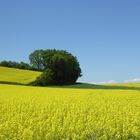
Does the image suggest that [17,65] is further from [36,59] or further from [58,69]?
[58,69]

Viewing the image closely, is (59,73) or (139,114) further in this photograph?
(59,73)

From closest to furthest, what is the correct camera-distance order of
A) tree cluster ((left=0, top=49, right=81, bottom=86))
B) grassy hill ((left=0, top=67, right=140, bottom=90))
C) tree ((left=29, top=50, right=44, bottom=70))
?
grassy hill ((left=0, top=67, right=140, bottom=90)), tree cluster ((left=0, top=49, right=81, bottom=86)), tree ((left=29, top=50, right=44, bottom=70))

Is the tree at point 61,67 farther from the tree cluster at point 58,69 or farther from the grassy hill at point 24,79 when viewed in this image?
the grassy hill at point 24,79

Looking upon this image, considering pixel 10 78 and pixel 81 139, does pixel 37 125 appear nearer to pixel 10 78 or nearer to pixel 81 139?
pixel 81 139

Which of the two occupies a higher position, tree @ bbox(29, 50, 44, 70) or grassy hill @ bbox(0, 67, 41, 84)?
tree @ bbox(29, 50, 44, 70)

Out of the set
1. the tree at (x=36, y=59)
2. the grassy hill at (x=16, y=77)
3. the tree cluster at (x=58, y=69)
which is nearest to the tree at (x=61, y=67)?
the tree cluster at (x=58, y=69)

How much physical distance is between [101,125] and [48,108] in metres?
4.63

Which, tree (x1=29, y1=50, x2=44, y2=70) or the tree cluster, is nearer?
the tree cluster

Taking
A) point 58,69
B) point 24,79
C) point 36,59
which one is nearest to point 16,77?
point 24,79

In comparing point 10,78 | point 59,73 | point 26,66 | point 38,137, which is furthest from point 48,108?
point 26,66

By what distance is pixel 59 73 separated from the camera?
63344mm

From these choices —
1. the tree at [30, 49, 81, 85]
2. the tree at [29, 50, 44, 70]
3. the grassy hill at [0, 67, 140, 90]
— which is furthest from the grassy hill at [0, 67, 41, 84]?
the tree at [29, 50, 44, 70]

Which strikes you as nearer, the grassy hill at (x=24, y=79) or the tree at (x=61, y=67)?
the grassy hill at (x=24, y=79)

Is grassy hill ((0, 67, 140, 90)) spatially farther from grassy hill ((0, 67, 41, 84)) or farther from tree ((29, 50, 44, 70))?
tree ((29, 50, 44, 70))
